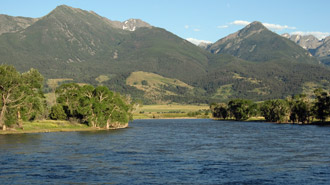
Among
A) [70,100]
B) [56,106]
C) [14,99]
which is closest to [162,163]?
[14,99]

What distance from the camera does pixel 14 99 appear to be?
129750 millimetres

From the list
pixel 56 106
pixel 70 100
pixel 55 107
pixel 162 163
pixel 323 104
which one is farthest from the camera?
pixel 323 104

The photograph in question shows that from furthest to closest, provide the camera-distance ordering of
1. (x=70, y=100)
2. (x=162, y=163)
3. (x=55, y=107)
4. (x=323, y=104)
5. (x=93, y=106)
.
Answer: (x=323, y=104), (x=55, y=107), (x=70, y=100), (x=93, y=106), (x=162, y=163)

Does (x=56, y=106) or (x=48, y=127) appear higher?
(x=56, y=106)

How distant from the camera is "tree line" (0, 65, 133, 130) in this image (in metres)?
126

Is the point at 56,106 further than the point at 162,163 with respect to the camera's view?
Yes

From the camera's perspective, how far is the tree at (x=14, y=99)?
123750mm

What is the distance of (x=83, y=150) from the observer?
294 ft

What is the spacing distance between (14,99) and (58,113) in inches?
Answer: 1588

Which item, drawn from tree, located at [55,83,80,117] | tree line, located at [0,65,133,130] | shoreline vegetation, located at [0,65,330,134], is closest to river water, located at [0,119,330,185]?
tree line, located at [0,65,133,130]

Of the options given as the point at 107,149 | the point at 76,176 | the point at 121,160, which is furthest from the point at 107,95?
the point at 76,176

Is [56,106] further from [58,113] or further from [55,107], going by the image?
[58,113]

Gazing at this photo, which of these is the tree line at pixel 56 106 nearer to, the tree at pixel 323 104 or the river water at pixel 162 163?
the river water at pixel 162 163

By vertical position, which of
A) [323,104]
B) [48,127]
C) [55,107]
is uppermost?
[323,104]
